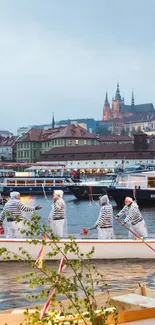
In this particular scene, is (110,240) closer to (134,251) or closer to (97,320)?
(134,251)

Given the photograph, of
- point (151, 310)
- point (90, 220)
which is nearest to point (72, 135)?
point (90, 220)

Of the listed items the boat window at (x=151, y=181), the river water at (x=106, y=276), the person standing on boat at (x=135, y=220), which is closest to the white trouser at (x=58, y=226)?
the river water at (x=106, y=276)

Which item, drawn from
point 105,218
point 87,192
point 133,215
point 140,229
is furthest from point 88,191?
point 105,218

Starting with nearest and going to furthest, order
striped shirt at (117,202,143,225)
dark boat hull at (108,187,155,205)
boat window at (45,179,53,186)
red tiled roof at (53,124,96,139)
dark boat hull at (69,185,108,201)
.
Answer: striped shirt at (117,202,143,225), dark boat hull at (108,187,155,205), dark boat hull at (69,185,108,201), boat window at (45,179,53,186), red tiled roof at (53,124,96,139)

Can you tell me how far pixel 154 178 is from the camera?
5197 centimetres

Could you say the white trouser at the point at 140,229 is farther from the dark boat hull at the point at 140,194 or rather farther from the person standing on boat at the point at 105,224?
the dark boat hull at the point at 140,194

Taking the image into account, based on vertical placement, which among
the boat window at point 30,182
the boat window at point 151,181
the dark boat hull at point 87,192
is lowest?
the dark boat hull at point 87,192

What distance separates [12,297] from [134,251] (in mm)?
6133

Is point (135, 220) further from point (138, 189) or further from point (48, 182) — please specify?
point (48, 182)

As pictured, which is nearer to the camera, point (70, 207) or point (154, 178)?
point (154, 178)

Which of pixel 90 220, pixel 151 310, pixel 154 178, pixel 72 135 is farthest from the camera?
pixel 72 135

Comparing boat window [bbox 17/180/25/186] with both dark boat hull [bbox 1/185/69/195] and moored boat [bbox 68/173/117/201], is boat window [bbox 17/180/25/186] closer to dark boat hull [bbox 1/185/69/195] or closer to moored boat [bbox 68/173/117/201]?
dark boat hull [bbox 1/185/69/195]

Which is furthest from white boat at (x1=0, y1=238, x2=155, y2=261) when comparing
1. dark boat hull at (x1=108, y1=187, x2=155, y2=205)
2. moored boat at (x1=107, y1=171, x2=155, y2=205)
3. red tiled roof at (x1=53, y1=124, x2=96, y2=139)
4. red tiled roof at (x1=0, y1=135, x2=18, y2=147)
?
red tiled roof at (x1=0, y1=135, x2=18, y2=147)

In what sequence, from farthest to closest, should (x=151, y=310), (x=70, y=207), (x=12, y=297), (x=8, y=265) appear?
(x=70, y=207) < (x=8, y=265) < (x=12, y=297) < (x=151, y=310)
